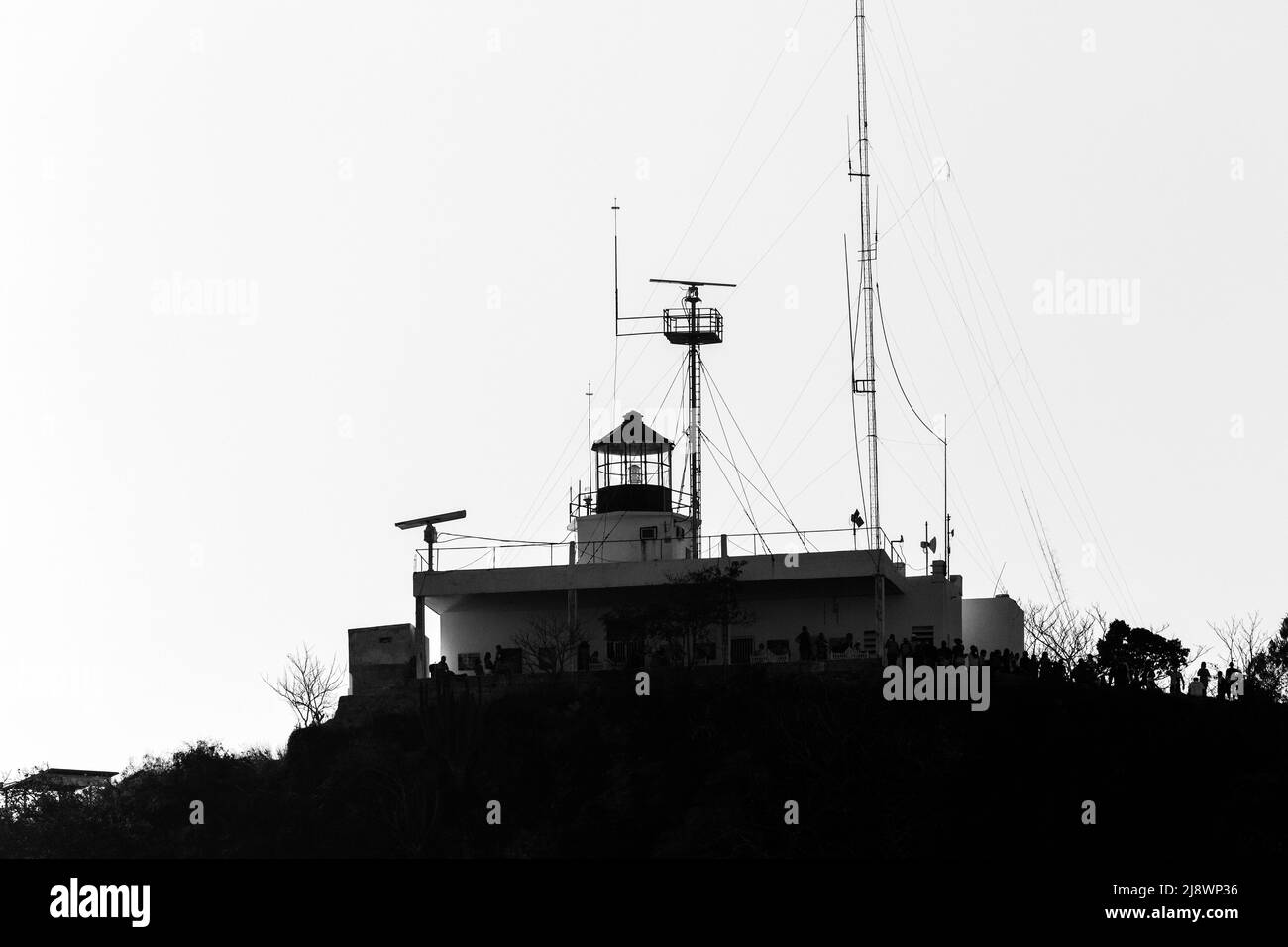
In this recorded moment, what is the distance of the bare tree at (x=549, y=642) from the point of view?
223 feet

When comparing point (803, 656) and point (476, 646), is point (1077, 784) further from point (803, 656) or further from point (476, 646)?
point (476, 646)

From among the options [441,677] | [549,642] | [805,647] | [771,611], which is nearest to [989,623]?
[771,611]

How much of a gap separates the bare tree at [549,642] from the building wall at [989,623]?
12141 millimetres

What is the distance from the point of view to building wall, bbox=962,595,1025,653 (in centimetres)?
7388

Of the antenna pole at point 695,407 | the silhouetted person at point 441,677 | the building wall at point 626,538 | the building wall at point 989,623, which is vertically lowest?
the silhouetted person at point 441,677

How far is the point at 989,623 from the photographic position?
7412 centimetres

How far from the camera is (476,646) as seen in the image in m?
71.7

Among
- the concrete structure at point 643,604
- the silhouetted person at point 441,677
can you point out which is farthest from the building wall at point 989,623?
the silhouetted person at point 441,677

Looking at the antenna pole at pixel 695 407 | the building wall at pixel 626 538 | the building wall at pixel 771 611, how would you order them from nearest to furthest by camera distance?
the building wall at pixel 771 611
the building wall at pixel 626 538
the antenna pole at pixel 695 407

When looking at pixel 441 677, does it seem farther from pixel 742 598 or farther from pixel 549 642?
pixel 742 598

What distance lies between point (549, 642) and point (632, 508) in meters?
6.44

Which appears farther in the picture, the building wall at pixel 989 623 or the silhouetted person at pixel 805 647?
the building wall at pixel 989 623

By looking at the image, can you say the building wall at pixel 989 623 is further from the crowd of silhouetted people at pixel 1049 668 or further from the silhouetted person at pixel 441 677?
the silhouetted person at pixel 441 677
